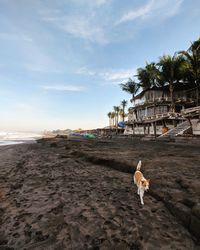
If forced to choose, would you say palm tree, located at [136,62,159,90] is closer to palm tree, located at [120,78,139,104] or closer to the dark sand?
palm tree, located at [120,78,139,104]

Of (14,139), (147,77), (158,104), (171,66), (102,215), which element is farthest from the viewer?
(147,77)

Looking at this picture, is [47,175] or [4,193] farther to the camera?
[47,175]

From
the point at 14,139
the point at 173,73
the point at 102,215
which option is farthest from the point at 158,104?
the point at 102,215

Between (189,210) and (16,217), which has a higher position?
(189,210)

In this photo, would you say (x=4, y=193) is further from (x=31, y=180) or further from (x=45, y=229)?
(x=45, y=229)

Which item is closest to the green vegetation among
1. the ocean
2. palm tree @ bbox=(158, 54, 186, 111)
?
palm tree @ bbox=(158, 54, 186, 111)

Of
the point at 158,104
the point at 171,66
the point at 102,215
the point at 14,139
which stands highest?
the point at 171,66

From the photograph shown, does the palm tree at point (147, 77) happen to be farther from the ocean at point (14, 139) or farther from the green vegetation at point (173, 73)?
the ocean at point (14, 139)

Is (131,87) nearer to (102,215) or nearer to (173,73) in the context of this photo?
(173,73)

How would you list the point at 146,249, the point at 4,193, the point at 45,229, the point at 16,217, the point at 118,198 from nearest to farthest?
1. the point at 146,249
2. the point at 45,229
3. the point at 16,217
4. the point at 118,198
5. the point at 4,193

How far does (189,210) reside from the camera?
2312mm

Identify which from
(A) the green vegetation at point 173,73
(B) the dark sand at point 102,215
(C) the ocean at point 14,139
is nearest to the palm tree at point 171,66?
(A) the green vegetation at point 173,73

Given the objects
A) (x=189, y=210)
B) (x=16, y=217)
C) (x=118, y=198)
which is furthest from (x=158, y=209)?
(x=16, y=217)

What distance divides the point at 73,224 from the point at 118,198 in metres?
1.09
